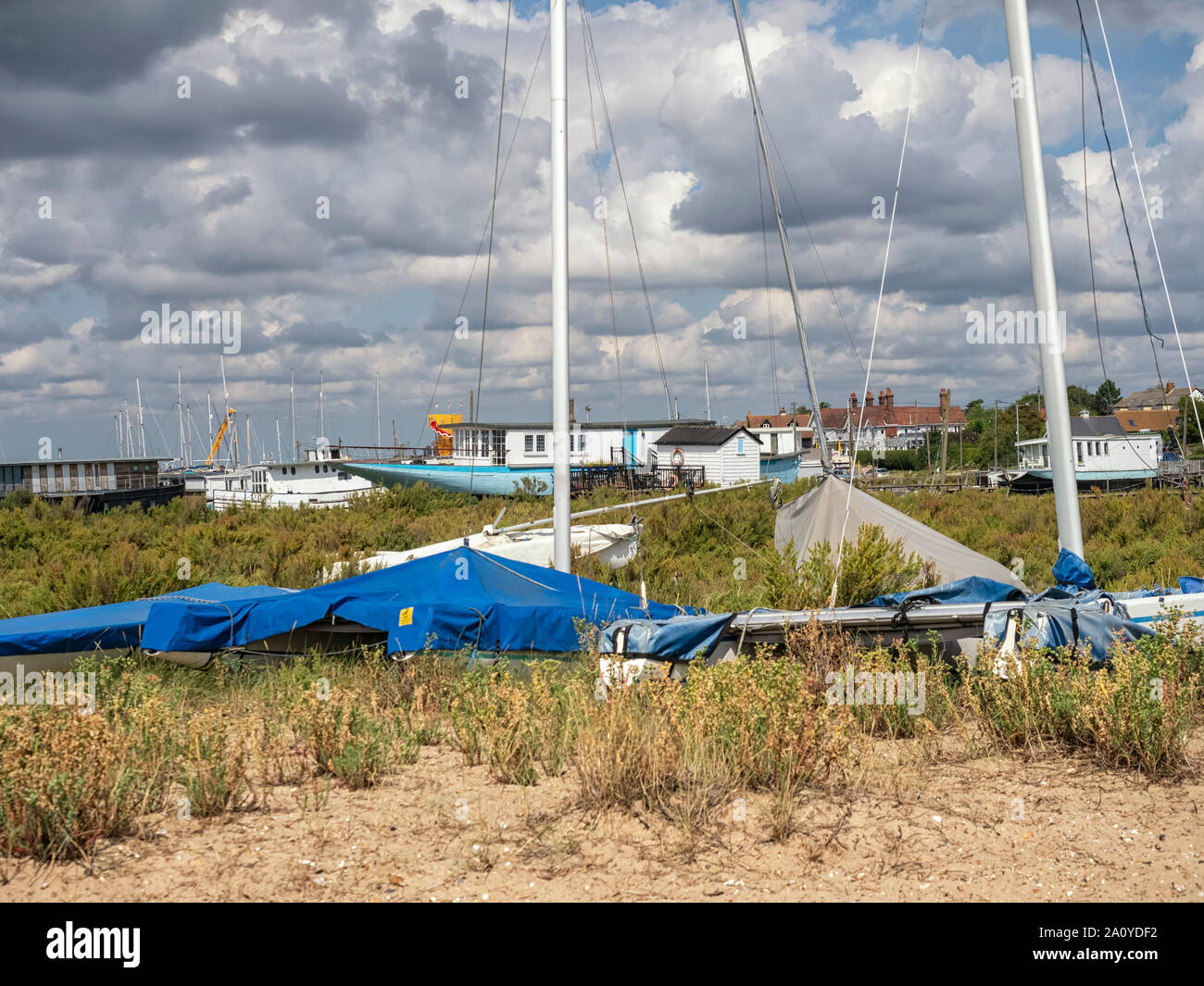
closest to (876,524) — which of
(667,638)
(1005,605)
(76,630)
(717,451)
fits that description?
(1005,605)

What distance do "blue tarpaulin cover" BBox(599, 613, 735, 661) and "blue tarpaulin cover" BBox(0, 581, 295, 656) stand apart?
449 cm

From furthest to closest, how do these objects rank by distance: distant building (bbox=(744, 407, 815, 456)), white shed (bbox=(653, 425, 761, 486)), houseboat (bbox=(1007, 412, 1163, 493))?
1. distant building (bbox=(744, 407, 815, 456))
2. white shed (bbox=(653, 425, 761, 486))
3. houseboat (bbox=(1007, 412, 1163, 493))

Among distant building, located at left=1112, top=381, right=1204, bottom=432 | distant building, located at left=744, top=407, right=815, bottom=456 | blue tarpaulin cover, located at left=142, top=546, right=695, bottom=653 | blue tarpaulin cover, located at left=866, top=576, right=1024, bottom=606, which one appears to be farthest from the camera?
distant building, located at left=1112, top=381, right=1204, bottom=432

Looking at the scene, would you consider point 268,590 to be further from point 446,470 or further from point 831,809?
point 446,470

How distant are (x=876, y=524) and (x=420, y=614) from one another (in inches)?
261

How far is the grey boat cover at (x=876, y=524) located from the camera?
42.5 feet

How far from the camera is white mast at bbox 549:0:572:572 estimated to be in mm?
13039

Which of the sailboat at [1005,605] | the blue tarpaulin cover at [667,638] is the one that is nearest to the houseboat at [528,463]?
the sailboat at [1005,605]

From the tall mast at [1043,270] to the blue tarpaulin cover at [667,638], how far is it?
14.5 ft

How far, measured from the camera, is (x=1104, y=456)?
61656 millimetres

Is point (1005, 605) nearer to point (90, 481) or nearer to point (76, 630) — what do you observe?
point (76, 630)

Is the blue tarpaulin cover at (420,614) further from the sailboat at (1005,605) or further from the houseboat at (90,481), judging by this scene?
the houseboat at (90,481)

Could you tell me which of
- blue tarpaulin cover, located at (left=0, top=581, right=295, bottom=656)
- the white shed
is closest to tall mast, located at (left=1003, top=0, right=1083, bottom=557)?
blue tarpaulin cover, located at (left=0, top=581, right=295, bottom=656)

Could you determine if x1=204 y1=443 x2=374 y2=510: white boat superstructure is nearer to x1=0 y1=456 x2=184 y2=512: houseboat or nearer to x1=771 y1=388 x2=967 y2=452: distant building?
x1=0 y1=456 x2=184 y2=512: houseboat
